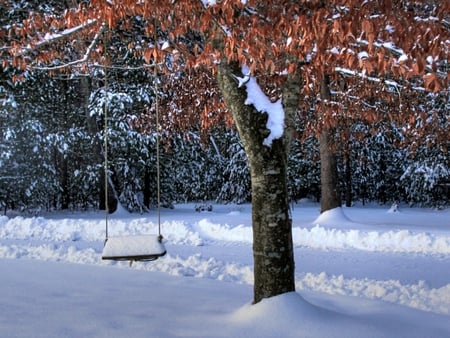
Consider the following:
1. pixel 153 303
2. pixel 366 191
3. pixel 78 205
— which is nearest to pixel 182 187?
pixel 78 205

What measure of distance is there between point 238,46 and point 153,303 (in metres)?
3.05

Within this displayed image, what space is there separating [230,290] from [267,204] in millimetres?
2001

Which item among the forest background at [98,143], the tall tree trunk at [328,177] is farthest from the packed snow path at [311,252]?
the forest background at [98,143]

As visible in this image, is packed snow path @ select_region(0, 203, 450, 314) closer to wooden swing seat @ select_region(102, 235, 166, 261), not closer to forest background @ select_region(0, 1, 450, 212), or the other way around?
wooden swing seat @ select_region(102, 235, 166, 261)

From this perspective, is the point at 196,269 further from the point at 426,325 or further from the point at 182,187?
the point at 182,187

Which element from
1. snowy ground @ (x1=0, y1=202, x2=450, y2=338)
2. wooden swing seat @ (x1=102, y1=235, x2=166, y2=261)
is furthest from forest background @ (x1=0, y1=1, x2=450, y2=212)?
wooden swing seat @ (x1=102, y1=235, x2=166, y2=261)

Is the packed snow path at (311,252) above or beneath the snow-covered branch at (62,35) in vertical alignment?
beneath

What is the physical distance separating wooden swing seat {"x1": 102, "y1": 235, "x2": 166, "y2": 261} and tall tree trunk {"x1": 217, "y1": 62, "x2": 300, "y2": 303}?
50.5 inches

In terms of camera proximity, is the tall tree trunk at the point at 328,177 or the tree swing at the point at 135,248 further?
the tall tree trunk at the point at 328,177

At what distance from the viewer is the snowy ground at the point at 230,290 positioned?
4605mm

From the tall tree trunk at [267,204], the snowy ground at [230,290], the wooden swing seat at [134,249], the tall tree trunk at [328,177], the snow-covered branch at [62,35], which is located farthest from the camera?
the tall tree trunk at [328,177]

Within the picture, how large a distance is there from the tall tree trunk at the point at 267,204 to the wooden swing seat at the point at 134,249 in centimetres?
128

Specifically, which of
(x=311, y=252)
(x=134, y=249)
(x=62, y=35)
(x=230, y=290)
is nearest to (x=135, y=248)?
(x=134, y=249)

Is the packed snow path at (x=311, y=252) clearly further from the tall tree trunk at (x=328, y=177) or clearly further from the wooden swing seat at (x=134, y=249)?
the wooden swing seat at (x=134, y=249)
